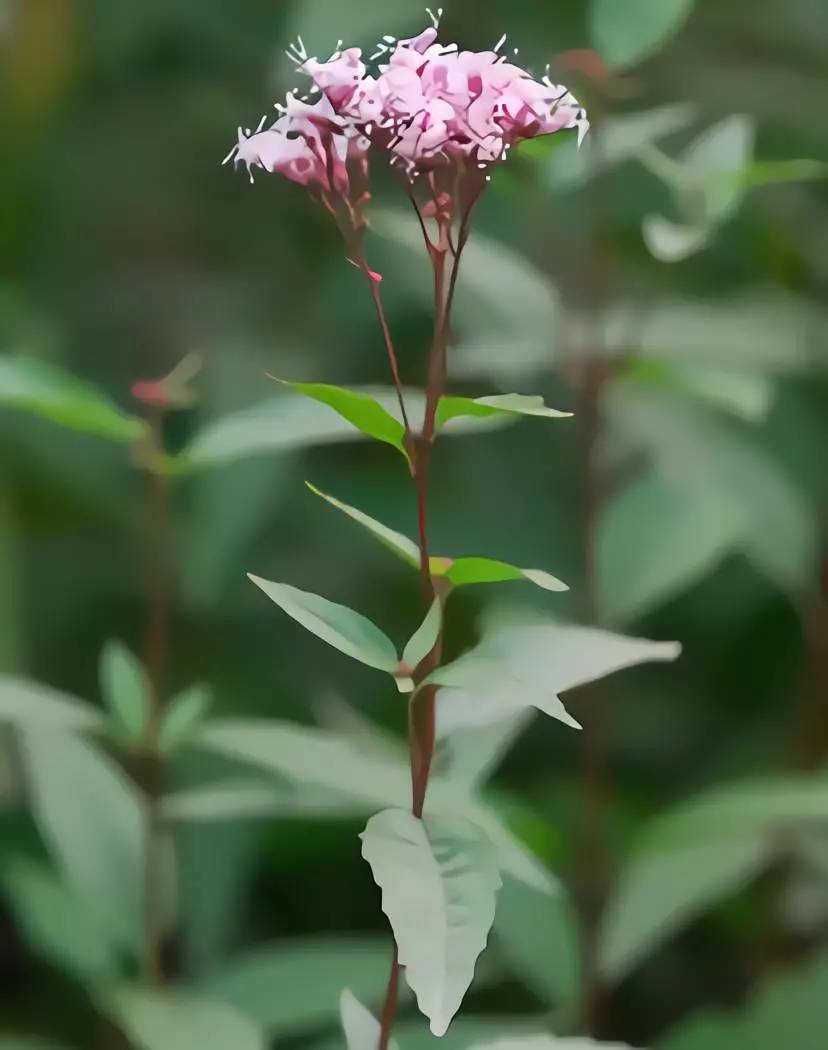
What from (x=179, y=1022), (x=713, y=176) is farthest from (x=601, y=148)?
(x=179, y=1022)

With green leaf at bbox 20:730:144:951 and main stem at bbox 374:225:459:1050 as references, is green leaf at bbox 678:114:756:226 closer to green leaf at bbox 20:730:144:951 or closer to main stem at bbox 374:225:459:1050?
main stem at bbox 374:225:459:1050

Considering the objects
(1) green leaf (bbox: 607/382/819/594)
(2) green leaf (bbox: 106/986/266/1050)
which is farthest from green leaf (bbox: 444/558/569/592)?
(1) green leaf (bbox: 607/382/819/594)

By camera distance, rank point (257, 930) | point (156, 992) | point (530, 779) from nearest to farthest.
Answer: point (156, 992) → point (257, 930) → point (530, 779)

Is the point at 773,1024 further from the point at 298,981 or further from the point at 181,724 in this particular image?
the point at 181,724

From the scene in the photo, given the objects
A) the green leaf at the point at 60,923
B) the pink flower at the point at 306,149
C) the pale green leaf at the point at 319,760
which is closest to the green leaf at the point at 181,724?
the pale green leaf at the point at 319,760

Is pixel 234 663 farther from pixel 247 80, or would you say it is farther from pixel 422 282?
pixel 247 80

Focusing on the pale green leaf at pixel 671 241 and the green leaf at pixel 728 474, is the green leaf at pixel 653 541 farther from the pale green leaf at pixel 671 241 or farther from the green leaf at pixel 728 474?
the pale green leaf at pixel 671 241

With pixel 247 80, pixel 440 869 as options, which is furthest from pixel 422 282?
pixel 440 869
